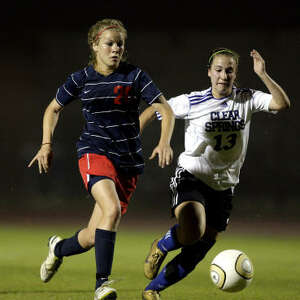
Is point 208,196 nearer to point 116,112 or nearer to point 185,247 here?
point 185,247

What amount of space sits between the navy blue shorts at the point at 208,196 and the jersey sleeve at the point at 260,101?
24.1 inches

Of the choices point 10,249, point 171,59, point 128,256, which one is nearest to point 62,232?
point 10,249

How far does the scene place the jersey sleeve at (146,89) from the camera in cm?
448

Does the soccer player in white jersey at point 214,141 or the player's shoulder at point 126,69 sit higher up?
the player's shoulder at point 126,69

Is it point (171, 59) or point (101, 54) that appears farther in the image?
point (171, 59)

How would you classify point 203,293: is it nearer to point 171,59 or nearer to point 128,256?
point 128,256

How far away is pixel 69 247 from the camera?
16.5ft

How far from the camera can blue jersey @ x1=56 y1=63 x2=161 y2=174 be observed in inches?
178

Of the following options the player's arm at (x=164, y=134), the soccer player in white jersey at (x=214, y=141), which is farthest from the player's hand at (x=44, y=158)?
the soccer player in white jersey at (x=214, y=141)

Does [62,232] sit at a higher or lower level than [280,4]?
lower

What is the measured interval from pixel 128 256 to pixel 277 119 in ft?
17.7

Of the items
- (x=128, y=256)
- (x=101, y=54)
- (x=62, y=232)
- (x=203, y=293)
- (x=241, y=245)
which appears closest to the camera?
(x=101, y=54)

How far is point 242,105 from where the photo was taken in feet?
15.9

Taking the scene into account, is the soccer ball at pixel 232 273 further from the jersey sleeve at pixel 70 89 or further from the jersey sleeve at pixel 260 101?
the jersey sleeve at pixel 70 89
